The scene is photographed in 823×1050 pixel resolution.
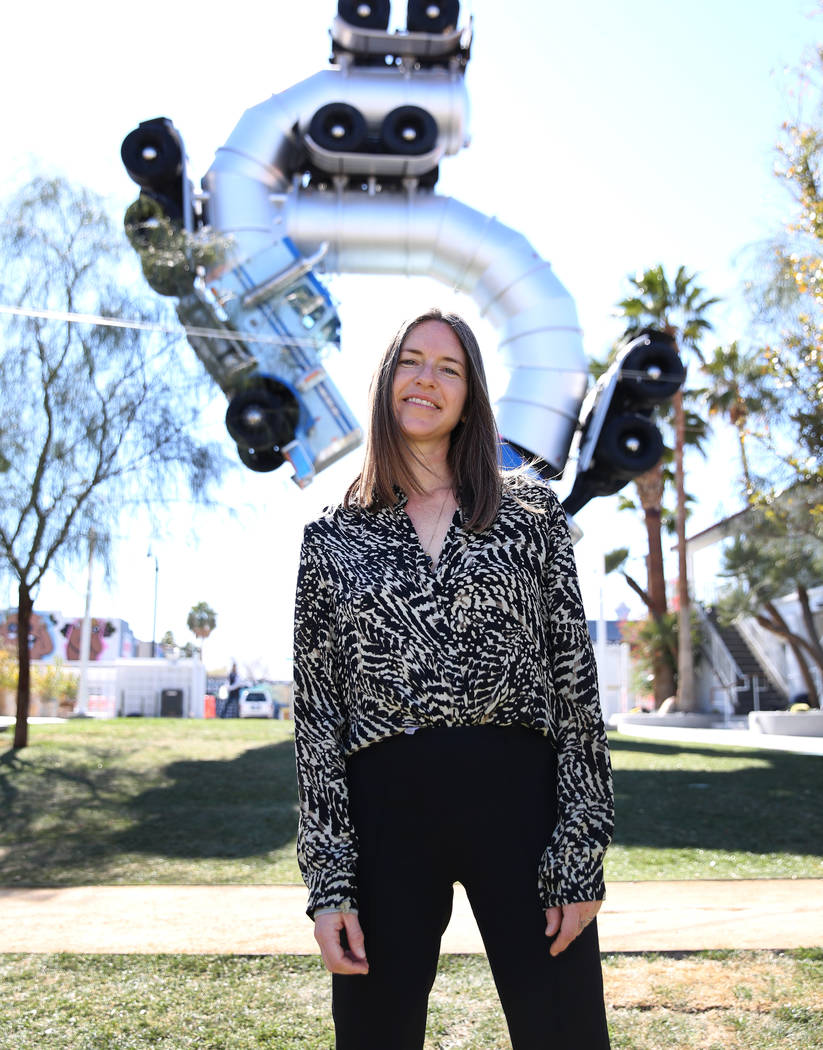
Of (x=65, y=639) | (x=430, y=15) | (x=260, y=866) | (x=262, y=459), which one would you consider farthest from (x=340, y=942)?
(x=65, y=639)

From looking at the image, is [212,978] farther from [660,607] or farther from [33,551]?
[660,607]

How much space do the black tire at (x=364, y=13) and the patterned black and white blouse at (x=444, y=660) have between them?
1578 centimetres

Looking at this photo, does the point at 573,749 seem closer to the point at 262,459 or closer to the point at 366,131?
the point at 262,459

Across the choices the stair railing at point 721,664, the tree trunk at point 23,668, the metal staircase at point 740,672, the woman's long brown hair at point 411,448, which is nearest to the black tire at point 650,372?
the tree trunk at point 23,668

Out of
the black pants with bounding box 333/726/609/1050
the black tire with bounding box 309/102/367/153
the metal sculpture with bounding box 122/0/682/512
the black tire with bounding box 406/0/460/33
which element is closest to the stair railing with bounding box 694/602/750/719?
the metal sculpture with bounding box 122/0/682/512

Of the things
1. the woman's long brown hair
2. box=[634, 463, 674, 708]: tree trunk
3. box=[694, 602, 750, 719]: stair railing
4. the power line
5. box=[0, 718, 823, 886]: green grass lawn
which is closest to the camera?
the woman's long brown hair

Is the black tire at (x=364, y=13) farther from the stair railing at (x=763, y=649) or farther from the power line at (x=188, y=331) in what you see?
the stair railing at (x=763, y=649)

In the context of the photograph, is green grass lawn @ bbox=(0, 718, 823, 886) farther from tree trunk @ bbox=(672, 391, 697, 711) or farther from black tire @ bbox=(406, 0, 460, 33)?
black tire @ bbox=(406, 0, 460, 33)

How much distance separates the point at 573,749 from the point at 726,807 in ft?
24.9

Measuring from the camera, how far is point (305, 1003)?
3555 millimetres

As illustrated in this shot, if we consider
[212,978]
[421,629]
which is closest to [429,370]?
[421,629]

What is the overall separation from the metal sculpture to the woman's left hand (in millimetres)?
12309

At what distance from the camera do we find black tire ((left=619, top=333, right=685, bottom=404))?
14445mm

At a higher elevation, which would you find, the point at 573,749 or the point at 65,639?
the point at 65,639
